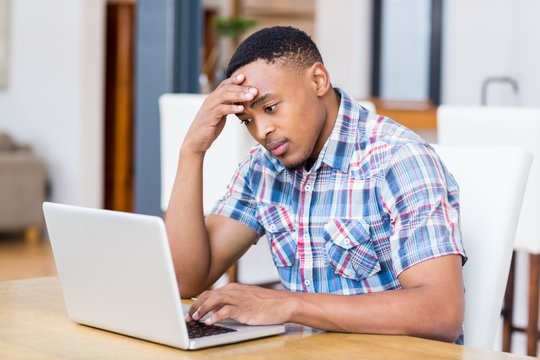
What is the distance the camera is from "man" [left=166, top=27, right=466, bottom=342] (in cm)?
137

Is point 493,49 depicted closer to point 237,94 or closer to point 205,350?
point 237,94

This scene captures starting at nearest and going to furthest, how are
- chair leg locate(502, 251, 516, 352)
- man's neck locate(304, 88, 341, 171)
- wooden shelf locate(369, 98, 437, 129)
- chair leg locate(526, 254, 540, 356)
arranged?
man's neck locate(304, 88, 341, 171) < chair leg locate(526, 254, 540, 356) < chair leg locate(502, 251, 516, 352) < wooden shelf locate(369, 98, 437, 129)

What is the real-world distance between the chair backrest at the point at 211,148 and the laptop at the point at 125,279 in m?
2.10

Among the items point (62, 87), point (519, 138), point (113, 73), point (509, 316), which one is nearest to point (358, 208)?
point (519, 138)

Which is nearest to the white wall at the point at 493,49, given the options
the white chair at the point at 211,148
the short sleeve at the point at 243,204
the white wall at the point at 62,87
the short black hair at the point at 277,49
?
the white wall at the point at 62,87

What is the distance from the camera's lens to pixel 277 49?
1.56m

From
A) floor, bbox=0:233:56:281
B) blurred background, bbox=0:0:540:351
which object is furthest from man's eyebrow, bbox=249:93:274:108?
blurred background, bbox=0:0:540:351

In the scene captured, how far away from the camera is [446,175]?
1.53 m

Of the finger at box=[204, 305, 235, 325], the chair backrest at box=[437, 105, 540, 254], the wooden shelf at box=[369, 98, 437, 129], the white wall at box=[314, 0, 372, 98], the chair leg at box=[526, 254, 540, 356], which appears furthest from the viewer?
the white wall at box=[314, 0, 372, 98]

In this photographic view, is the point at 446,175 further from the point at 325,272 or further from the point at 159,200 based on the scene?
the point at 159,200

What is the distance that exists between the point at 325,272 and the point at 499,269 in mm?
273

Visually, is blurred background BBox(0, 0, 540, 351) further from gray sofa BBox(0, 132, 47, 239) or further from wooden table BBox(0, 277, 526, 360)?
wooden table BBox(0, 277, 526, 360)

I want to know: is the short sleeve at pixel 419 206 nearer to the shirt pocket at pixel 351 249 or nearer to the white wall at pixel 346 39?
the shirt pocket at pixel 351 249

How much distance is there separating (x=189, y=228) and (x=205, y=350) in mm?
524
